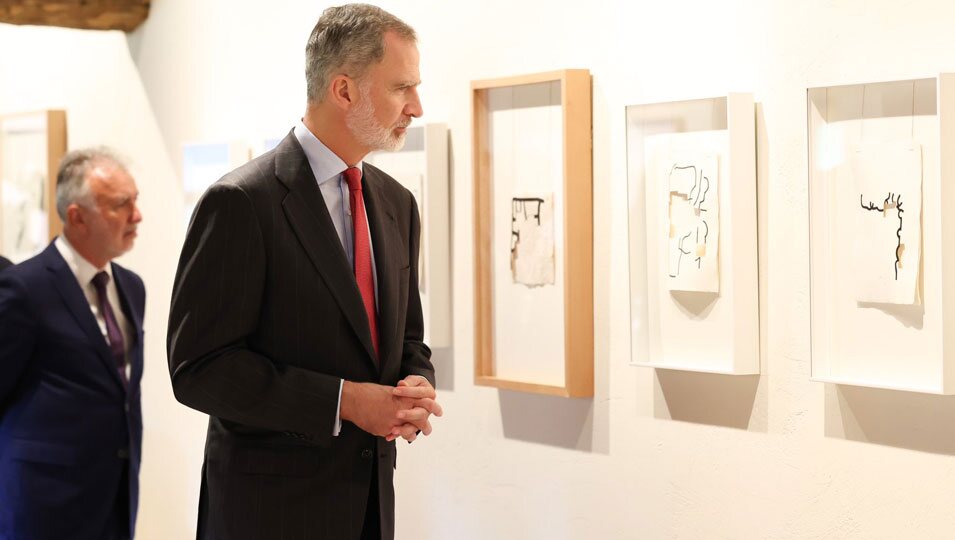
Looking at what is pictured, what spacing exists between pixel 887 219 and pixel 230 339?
1325 mm

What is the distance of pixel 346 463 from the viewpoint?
232 cm

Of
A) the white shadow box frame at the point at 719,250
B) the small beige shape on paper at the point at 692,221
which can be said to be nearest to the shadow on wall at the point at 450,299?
the white shadow box frame at the point at 719,250

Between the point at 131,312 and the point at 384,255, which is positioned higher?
the point at 384,255

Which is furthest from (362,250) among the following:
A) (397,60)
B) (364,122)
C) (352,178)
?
(397,60)

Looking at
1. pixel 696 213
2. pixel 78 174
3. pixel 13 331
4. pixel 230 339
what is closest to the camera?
pixel 230 339

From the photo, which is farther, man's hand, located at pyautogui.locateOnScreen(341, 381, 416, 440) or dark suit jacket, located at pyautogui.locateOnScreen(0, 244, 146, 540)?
dark suit jacket, located at pyautogui.locateOnScreen(0, 244, 146, 540)

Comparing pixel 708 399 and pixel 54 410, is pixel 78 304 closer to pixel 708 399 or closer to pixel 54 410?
pixel 54 410

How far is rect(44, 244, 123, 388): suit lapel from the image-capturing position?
136 inches

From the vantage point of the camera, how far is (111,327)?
3623 mm

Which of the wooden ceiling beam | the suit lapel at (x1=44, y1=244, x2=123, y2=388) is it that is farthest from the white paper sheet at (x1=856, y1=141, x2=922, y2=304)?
the wooden ceiling beam

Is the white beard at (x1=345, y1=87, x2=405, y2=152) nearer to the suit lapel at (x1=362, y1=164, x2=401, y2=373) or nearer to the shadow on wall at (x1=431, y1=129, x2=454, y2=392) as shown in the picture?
the suit lapel at (x1=362, y1=164, x2=401, y2=373)

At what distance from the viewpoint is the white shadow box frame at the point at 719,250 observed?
2.67m

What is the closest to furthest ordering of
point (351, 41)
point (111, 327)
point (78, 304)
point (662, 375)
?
1. point (351, 41)
2. point (662, 375)
3. point (78, 304)
4. point (111, 327)

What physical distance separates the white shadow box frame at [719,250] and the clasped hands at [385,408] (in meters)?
0.77
